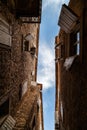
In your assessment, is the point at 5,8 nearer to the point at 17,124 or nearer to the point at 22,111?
the point at 17,124

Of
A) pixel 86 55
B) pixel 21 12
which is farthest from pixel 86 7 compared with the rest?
pixel 21 12

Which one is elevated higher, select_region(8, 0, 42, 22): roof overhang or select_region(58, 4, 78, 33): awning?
select_region(8, 0, 42, 22): roof overhang

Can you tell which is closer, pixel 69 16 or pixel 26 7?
pixel 69 16

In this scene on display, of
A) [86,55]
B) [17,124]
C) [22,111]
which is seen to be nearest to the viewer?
[86,55]

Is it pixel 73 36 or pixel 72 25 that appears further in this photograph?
pixel 73 36

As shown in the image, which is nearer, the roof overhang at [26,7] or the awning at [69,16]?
the awning at [69,16]

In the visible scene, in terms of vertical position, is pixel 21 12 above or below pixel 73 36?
above

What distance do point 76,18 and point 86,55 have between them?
6.04 ft

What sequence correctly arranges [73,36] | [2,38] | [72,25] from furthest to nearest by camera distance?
[73,36] → [72,25] → [2,38]

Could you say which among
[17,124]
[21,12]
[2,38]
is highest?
[21,12]

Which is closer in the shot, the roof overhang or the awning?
the awning

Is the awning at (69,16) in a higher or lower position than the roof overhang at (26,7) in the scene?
lower

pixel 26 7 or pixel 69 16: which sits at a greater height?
pixel 26 7

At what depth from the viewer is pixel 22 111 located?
9.46m
